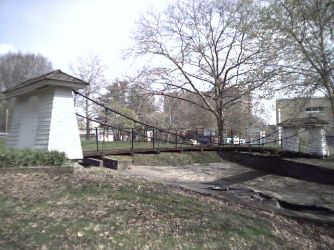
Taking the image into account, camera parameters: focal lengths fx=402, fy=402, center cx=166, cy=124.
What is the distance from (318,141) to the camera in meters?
18.6

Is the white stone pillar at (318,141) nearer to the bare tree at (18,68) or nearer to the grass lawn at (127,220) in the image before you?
the grass lawn at (127,220)

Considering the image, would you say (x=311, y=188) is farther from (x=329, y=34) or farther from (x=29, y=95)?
(x=29, y=95)

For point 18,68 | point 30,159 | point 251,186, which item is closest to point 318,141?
point 251,186

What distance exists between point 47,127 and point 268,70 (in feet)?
32.1

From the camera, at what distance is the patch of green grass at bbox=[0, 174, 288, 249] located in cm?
534

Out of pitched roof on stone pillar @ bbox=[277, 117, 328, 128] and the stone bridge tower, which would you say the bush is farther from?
pitched roof on stone pillar @ bbox=[277, 117, 328, 128]

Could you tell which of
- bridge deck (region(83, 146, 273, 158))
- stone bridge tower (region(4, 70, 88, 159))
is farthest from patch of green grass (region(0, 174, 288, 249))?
bridge deck (region(83, 146, 273, 158))

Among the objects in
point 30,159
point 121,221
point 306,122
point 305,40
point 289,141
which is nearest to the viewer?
point 121,221

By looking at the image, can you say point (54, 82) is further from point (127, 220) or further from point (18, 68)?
point (18, 68)

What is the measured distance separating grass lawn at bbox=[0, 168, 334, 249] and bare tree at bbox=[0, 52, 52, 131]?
59503 mm

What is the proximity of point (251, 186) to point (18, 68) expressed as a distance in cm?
5917

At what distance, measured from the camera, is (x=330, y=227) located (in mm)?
7547

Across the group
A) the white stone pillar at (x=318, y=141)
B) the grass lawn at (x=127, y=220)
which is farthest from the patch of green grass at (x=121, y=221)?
the white stone pillar at (x=318, y=141)

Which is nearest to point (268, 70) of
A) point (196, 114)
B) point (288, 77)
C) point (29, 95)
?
point (288, 77)
